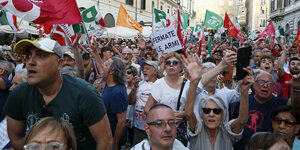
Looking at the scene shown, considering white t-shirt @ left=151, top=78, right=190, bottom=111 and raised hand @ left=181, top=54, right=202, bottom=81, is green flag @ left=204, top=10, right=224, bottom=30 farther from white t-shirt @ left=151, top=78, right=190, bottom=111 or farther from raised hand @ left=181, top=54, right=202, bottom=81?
raised hand @ left=181, top=54, right=202, bottom=81

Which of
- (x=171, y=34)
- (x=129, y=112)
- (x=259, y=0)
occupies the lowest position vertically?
(x=129, y=112)

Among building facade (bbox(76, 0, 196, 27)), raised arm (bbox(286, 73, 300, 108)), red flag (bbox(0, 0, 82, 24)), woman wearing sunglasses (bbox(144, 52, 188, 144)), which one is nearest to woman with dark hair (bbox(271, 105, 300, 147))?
raised arm (bbox(286, 73, 300, 108))

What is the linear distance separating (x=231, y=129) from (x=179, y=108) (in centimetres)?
72

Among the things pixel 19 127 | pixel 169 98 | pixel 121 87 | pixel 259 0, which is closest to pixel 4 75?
pixel 121 87

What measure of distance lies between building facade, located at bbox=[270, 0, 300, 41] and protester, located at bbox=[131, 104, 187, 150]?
28.4 m

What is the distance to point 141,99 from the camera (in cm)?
427

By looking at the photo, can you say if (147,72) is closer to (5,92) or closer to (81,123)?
(5,92)

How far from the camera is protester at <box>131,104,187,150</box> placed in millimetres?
2352

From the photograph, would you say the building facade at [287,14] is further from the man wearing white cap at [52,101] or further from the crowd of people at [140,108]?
the man wearing white cap at [52,101]

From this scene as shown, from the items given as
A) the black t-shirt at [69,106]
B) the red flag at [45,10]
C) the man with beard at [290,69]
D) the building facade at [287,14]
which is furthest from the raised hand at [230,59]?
the building facade at [287,14]

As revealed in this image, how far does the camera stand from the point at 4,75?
13.5 ft

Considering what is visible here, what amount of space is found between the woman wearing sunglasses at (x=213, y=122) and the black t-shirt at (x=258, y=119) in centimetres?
38

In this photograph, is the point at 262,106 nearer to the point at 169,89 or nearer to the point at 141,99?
the point at 169,89

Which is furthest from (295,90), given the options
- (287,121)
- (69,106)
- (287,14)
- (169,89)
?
(287,14)
